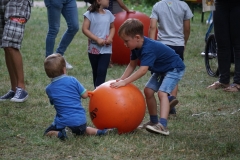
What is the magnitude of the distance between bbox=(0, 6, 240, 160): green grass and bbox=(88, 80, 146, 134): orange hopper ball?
0.41 feet

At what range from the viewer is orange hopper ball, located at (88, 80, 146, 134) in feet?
19.0

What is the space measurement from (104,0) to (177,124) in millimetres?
1967

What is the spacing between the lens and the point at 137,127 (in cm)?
619

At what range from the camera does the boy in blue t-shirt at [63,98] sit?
18.6 ft

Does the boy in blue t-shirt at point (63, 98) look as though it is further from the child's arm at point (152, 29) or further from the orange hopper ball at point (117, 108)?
the child's arm at point (152, 29)

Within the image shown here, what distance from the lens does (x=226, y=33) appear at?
872 cm

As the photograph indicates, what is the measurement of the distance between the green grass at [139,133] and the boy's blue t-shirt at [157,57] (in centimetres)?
68

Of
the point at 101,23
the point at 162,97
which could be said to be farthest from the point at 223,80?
the point at 162,97

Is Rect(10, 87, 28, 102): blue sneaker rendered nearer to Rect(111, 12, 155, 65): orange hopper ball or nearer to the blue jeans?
the blue jeans

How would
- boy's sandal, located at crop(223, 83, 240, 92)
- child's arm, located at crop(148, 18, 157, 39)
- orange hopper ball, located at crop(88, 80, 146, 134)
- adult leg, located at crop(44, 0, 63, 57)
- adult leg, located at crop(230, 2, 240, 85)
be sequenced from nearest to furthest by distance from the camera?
1. orange hopper ball, located at crop(88, 80, 146, 134)
2. child's arm, located at crop(148, 18, 157, 39)
3. adult leg, located at crop(230, 2, 240, 85)
4. boy's sandal, located at crop(223, 83, 240, 92)
5. adult leg, located at crop(44, 0, 63, 57)

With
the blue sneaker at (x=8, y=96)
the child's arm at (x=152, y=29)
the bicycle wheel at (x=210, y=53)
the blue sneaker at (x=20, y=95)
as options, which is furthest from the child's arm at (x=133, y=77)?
the bicycle wheel at (x=210, y=53)

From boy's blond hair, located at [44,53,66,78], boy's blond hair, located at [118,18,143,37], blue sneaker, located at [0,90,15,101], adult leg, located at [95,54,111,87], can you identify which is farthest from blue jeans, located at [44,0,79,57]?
boy's blond hair, located at [44,53,66,78]

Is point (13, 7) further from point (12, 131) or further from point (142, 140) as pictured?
point (142, 140)

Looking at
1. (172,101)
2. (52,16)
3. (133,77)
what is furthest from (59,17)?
(133,77)
